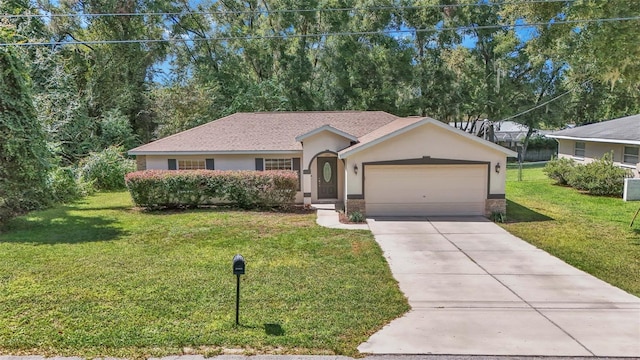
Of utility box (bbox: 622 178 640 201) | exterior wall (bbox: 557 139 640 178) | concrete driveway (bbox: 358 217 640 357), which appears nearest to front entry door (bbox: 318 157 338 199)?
concrete driveway (bbox: 358 217 640 357)

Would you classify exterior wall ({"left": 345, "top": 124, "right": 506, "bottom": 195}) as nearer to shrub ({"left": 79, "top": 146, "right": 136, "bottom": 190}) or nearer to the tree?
the tree

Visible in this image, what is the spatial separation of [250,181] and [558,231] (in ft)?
33.5

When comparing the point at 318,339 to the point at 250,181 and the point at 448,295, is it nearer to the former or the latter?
the point at 448,295

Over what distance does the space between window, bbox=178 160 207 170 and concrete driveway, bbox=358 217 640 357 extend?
32.2 ft

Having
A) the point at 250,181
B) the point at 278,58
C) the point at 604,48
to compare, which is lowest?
the point at 250,181

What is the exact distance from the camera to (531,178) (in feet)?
82.8

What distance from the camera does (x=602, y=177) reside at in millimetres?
18016

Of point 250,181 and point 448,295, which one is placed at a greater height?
point 250,181

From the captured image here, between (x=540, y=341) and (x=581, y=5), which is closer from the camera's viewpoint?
(x=540, y=341)

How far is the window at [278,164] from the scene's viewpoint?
17344mm

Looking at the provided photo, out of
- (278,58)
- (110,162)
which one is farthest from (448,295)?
(278,58)

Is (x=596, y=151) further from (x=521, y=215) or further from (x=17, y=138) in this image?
(x=17, y=138)

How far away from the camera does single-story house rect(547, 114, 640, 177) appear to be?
59.9 ft

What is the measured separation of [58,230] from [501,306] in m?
11.9
